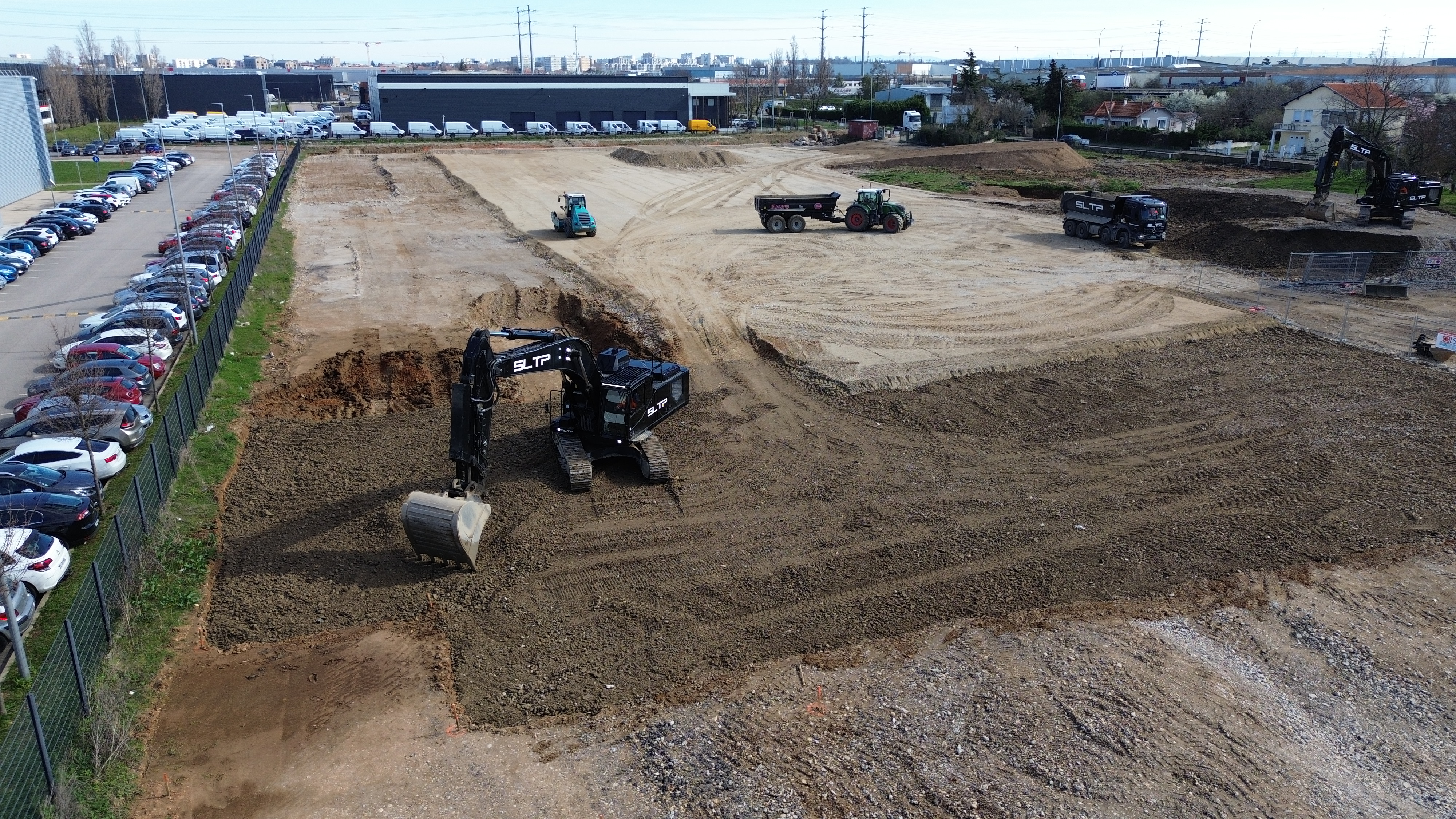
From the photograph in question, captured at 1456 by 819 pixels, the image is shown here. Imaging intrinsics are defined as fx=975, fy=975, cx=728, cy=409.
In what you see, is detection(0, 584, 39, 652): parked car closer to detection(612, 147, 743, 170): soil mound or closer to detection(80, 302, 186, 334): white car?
detection(80, 302, 186, 334): white car

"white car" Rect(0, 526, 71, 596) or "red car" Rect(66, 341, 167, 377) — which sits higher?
"red car" Rect(66, 341, 167, 377)

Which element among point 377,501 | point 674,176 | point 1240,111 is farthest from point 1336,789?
point 1240,111

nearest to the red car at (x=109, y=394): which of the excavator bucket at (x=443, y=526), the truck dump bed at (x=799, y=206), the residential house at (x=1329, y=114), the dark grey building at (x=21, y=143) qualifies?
the excavator bucket at (x=443, y=526)

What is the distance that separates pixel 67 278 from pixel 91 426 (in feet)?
73.7

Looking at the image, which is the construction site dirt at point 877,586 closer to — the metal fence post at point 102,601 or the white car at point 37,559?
the metal fence post at point 102,601

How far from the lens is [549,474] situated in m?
19.1

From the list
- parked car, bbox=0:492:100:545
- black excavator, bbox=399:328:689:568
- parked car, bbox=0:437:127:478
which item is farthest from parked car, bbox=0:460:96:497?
black excavator, bbox=399:328:689:568

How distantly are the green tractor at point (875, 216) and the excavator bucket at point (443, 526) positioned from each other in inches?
1220

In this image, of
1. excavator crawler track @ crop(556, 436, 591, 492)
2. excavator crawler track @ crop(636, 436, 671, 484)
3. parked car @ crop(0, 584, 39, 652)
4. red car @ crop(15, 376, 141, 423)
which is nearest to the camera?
parked car @ crop(0, 584, 39, 652)

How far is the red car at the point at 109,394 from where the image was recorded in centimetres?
2008

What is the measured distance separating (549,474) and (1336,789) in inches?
532

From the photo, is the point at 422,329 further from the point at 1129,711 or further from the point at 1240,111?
the point at 1240,111

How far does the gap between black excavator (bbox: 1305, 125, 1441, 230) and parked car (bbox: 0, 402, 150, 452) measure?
4398 cm

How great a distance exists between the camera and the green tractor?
43.2 m
